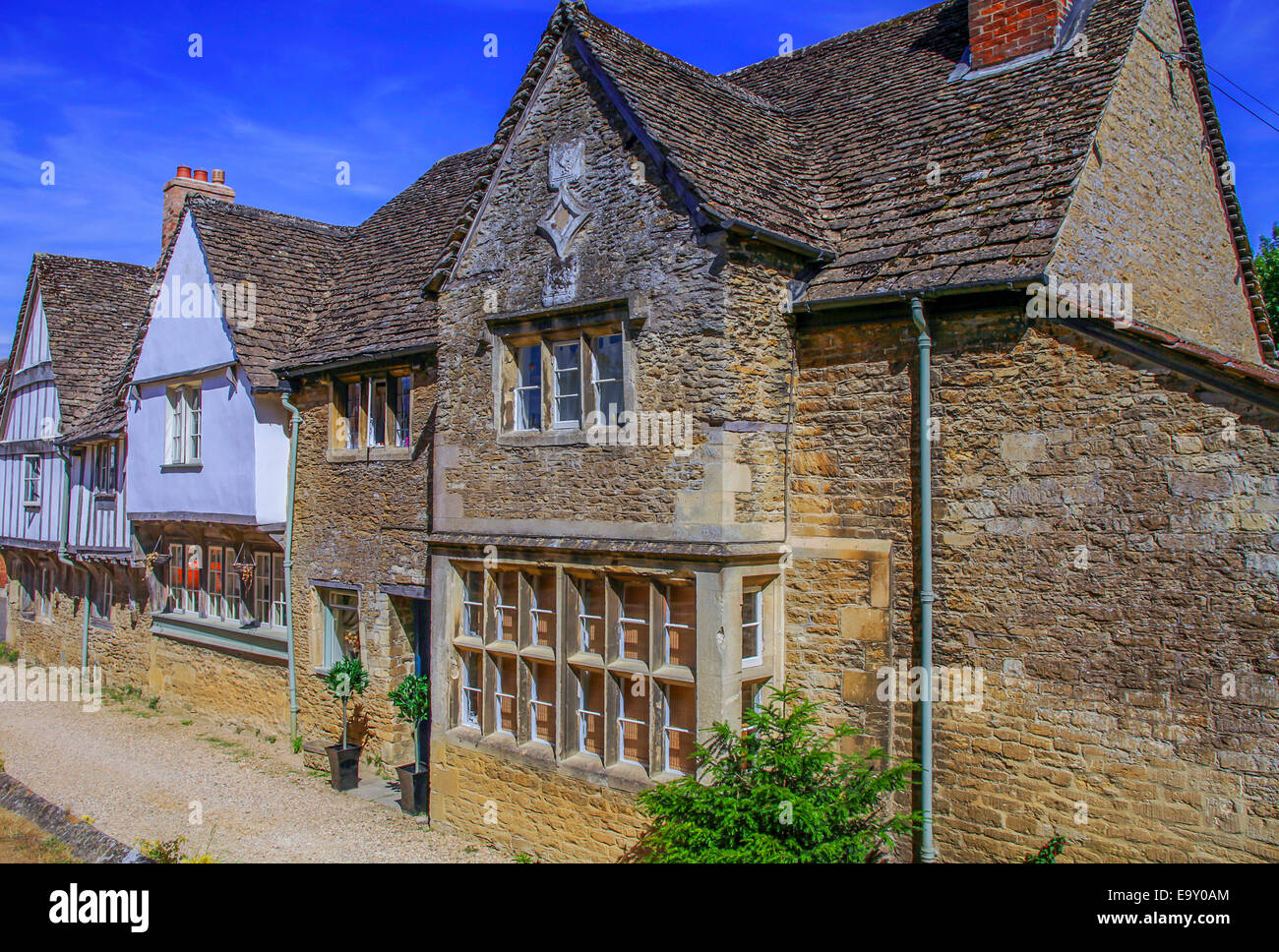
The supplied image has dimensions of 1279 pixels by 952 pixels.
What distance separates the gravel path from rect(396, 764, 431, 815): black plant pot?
5.8 inches

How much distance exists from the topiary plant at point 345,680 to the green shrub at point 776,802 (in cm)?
630

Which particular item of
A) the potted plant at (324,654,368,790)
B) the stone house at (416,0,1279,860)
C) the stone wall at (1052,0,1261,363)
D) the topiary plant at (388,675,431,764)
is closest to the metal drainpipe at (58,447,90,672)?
the potted plant at (324,654,368,790)

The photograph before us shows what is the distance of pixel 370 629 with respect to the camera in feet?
43.9

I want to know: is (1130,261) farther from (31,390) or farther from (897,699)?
(31,390)

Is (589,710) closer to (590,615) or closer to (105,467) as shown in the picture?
(590,615)

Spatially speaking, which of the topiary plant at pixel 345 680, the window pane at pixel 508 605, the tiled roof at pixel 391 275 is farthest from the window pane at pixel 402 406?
the window pane at pixel 508 605

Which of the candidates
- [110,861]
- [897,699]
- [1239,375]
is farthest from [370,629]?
[1239,375]

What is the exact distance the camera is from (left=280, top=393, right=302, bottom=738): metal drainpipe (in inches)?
572

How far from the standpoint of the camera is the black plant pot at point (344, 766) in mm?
12664

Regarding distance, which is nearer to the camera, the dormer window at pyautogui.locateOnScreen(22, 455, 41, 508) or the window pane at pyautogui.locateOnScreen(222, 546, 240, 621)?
the window pane at pyautogui.locateOnScreen(222, 546, 240, 621)

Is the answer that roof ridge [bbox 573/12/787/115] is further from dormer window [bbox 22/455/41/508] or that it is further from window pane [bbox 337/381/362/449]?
dormer window [bbox 22/455/41/508]

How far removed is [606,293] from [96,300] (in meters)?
19.2

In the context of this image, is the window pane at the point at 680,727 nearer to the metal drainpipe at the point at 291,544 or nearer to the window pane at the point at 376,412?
the window pane at the point at 376,412
